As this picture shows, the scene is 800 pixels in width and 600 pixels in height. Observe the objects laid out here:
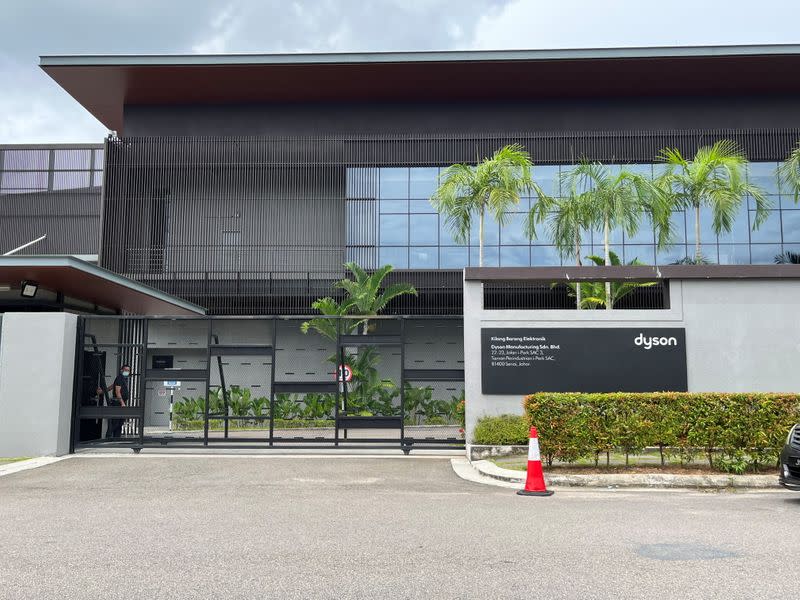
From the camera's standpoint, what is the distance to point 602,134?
26.5 metres

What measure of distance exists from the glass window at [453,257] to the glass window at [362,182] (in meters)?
3.21

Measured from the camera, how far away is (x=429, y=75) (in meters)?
28.9

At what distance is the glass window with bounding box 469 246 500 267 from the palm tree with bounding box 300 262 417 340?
249cm

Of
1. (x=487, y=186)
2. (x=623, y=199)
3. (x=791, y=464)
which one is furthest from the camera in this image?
(x=487, y=186)

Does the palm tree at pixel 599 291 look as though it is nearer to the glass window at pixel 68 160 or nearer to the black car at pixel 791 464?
the black car at pixel 791 464

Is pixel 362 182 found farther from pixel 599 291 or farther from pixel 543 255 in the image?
pixel 599 291

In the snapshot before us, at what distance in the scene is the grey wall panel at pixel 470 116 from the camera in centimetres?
2986

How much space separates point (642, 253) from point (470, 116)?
8.97 metres

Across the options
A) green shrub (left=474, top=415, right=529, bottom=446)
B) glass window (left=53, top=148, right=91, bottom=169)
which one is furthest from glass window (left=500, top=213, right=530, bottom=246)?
glass window (left=53, top=148, right=91, bottom=169)

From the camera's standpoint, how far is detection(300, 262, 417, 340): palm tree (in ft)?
82.1

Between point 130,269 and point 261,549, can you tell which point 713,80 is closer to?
A: point 130,269

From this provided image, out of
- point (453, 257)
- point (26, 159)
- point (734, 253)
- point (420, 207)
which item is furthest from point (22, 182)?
point (734, 253)

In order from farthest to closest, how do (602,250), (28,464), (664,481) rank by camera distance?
(602,250), (28,464), (664,481)

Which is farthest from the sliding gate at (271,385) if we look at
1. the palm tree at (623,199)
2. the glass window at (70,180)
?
the glass window at (70,180)
